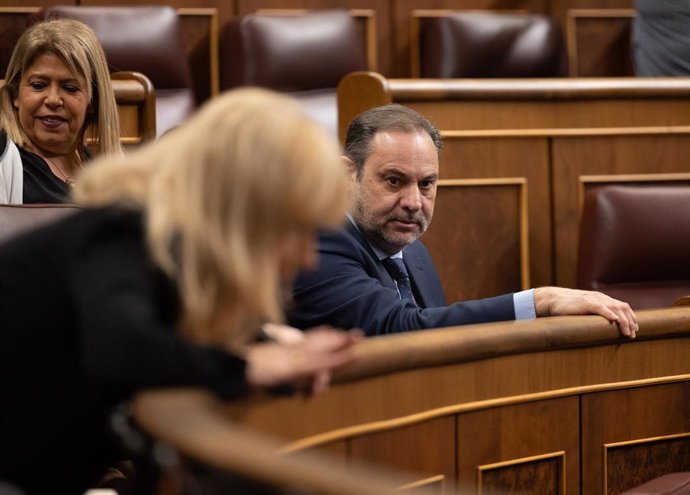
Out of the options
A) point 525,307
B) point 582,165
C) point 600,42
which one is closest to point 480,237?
point 582,165

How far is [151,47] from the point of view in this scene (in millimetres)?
1597

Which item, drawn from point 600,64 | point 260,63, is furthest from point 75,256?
point 600,64

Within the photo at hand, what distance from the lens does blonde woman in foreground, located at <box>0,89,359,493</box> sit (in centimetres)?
46

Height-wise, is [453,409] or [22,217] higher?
[22,217]

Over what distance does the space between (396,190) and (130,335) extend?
0.56 m

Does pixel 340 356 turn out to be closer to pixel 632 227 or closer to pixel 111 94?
pixel 111 94

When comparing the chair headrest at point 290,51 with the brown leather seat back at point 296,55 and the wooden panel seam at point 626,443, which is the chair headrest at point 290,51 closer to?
the brown leather seat back at point 296,55

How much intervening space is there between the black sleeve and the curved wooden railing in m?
0.04

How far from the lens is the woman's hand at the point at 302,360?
0.49 m

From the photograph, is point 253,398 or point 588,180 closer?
point 253,398

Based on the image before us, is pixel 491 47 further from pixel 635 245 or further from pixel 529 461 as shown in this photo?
pixel 529 461

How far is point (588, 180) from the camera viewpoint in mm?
1333

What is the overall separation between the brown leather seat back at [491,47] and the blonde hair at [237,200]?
131 cm

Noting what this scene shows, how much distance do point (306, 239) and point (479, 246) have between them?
81cm
